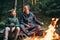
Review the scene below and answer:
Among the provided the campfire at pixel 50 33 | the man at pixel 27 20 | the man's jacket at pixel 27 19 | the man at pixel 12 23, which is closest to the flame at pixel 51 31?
the campfire at pixel 50 33

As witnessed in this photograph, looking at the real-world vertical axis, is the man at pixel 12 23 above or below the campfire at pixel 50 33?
above

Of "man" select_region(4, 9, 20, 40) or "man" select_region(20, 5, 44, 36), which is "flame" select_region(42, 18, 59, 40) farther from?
"man" select_region(4, 9, 20, 40)

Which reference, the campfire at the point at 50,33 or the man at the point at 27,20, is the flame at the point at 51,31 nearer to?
the campfire at the point at 50,33

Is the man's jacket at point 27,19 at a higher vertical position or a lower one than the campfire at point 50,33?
higher

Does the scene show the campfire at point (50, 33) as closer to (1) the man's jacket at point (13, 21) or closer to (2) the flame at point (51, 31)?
(2) the flame at point (51, 31)

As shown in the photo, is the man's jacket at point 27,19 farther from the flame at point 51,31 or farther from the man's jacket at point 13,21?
the flame at point 51,31

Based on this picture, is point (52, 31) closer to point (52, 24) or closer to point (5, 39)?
point (52, 24)

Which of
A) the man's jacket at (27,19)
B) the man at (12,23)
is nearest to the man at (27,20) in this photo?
the man's jacket at (27,19)

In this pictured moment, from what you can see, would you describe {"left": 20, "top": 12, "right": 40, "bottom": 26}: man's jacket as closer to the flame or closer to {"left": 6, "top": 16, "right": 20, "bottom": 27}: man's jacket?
{"left": 6, "top": 16, "right": 20, "bottom": 27}: man's jacket

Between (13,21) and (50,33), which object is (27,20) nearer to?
(13,21)

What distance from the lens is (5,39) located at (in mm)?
5379

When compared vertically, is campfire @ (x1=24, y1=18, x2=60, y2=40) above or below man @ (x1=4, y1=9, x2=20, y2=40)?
below

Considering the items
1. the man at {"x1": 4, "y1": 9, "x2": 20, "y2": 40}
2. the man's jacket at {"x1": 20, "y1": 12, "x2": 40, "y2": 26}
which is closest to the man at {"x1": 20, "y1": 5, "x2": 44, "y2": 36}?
the man's jacket at {"x1": 20, "y1": 12, "x2": 40, "y2": 26}

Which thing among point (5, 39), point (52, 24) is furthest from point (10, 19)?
point (52, 24)
